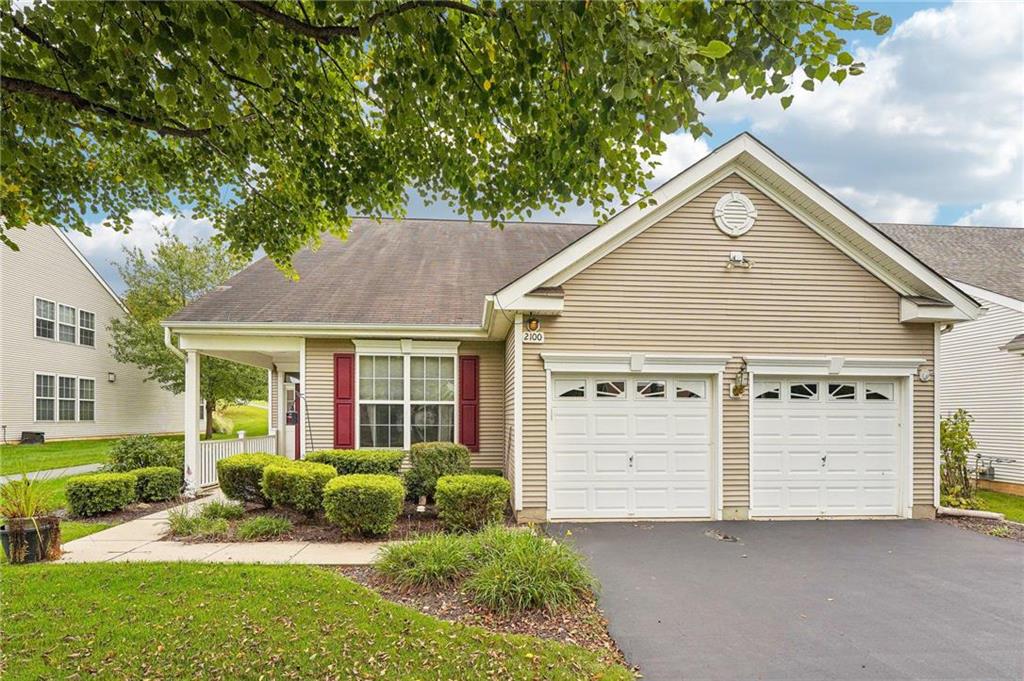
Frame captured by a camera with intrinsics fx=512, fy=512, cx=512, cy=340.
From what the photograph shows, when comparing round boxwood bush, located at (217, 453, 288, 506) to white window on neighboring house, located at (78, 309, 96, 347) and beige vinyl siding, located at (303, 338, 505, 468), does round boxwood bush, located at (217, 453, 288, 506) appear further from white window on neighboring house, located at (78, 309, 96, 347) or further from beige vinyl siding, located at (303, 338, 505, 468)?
white window on neighboring house, located at (78, 309, 96, 347)

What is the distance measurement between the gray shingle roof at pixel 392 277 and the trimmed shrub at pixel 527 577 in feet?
16.3

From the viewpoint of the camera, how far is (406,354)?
9.41 meters

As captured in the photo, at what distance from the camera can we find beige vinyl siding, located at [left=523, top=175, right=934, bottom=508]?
7691mm

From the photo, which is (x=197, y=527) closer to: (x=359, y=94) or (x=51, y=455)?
(x=359, y=94)

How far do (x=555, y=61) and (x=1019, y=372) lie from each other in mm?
12903

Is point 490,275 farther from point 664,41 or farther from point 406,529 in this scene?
point 664,41

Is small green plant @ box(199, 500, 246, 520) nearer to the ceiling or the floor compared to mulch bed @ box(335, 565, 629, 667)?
nearer to the floor

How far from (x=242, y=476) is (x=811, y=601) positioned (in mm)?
7386

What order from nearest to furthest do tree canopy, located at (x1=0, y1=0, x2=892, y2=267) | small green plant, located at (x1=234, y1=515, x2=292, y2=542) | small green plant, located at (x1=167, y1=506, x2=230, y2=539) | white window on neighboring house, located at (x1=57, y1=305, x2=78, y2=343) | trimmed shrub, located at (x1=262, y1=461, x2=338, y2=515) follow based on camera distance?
tree canopy, located at (x1=0, y1=0, x2=892, y2=267)
small green plant, located at (x1=234, y1=515, x2=292, y2=542)
small green plant, located at (x1=167, y1=506, x2=230, y2=539)
trimmed shrub, located at (x1=262, y1=461, x2=338, y2=515)
white window on neighboring house, located at (x1=57, y1=305, x2=78, y2=343)

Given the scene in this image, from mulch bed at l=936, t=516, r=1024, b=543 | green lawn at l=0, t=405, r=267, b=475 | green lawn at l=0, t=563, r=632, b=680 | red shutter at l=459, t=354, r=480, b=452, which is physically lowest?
green lawn at l=0, t=405, r=267, b=475

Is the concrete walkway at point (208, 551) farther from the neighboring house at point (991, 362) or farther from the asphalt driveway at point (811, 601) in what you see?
the neighboring house at point (991, 362)

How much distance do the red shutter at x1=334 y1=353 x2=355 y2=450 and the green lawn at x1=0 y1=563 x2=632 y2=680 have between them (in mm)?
4355

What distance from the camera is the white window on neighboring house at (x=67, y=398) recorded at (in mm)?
19058

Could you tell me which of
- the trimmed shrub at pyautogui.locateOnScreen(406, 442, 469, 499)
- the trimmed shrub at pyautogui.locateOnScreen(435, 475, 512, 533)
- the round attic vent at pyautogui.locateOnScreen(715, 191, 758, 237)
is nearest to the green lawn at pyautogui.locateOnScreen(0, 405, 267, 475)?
the trimmed shrub at pyautogui.locateOnScreen(406, 442, 469, 499)
